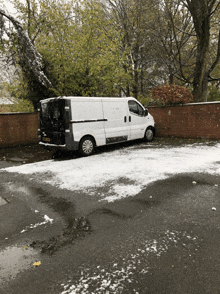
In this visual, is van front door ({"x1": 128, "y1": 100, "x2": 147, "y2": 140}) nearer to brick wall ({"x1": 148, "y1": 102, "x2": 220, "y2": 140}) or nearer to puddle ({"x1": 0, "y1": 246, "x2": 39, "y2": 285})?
brick wall ({"x1": 148, "y1": 102, "x2": 220, "y2": 140})

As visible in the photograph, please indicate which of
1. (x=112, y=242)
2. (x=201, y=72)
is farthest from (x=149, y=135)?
(x=112, y=242)

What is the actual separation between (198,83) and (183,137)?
453 cm

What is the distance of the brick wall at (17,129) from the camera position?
11945 millimetres

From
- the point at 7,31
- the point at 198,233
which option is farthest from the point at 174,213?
the point at 7,31

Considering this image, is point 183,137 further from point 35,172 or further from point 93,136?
point 35,172

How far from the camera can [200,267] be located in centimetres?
248

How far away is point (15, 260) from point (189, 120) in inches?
448

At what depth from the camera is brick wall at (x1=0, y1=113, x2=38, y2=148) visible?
1195cm

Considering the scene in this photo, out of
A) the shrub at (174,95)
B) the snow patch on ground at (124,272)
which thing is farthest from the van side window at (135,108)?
the snow patch on ground at (124,272)

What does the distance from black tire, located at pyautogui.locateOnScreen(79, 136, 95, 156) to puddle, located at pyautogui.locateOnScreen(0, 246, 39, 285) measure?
5656mm

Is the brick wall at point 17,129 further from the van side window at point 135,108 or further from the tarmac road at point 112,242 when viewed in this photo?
the tarmac road at point 112,242

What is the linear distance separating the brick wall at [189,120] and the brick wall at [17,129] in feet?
23.0

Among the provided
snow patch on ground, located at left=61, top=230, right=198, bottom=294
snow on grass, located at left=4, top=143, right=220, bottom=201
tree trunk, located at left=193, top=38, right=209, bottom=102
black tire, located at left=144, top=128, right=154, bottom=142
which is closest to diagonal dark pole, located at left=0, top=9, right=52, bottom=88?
black tire, located at left=144, top=128, right=154, bottom=142

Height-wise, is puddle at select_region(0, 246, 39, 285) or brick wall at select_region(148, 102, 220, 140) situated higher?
brick wall at select_region(148, 102, 220, 140)
